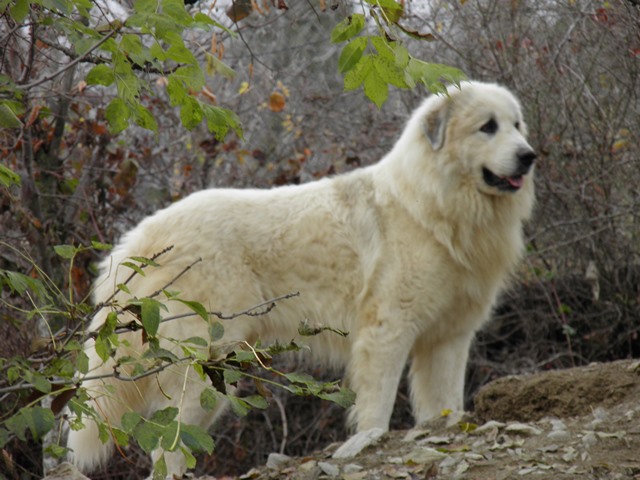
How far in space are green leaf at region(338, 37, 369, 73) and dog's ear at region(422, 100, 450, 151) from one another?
3.58 meters

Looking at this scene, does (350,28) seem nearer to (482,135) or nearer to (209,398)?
→ (209,398)

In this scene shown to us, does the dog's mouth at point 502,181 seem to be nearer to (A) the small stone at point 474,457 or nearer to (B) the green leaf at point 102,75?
(A) the small stone at point 474,457

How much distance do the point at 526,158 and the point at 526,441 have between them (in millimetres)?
2192

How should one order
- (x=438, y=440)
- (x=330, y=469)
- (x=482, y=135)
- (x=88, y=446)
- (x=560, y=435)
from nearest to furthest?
(x=560, y=435) → (x=330, y=469) → (x=438, y=440) → (x=88, y=446) → (x=482, y=135)

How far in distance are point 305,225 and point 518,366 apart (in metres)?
3.30

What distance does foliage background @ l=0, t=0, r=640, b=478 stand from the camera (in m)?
6.59

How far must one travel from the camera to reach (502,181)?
579 centimetres

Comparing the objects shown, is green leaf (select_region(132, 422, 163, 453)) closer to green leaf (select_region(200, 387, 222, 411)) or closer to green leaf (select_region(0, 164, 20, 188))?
green leaf (select_region(200, 387, 222, 411))

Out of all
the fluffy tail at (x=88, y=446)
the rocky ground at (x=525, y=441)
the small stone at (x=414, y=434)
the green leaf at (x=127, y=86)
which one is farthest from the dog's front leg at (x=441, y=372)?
the green leaf at (x=127, y=86)

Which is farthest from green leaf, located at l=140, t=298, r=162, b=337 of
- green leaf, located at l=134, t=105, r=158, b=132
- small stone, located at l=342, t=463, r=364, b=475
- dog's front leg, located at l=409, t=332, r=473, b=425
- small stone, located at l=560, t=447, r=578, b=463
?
dog's front leg, located at l=409, t=332, r=473, b=425

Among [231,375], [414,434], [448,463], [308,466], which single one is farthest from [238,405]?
[414,434]

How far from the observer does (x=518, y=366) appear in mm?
8102

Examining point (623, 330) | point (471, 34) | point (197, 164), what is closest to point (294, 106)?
point (197, 164)

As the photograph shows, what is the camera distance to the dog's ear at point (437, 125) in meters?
5.78
